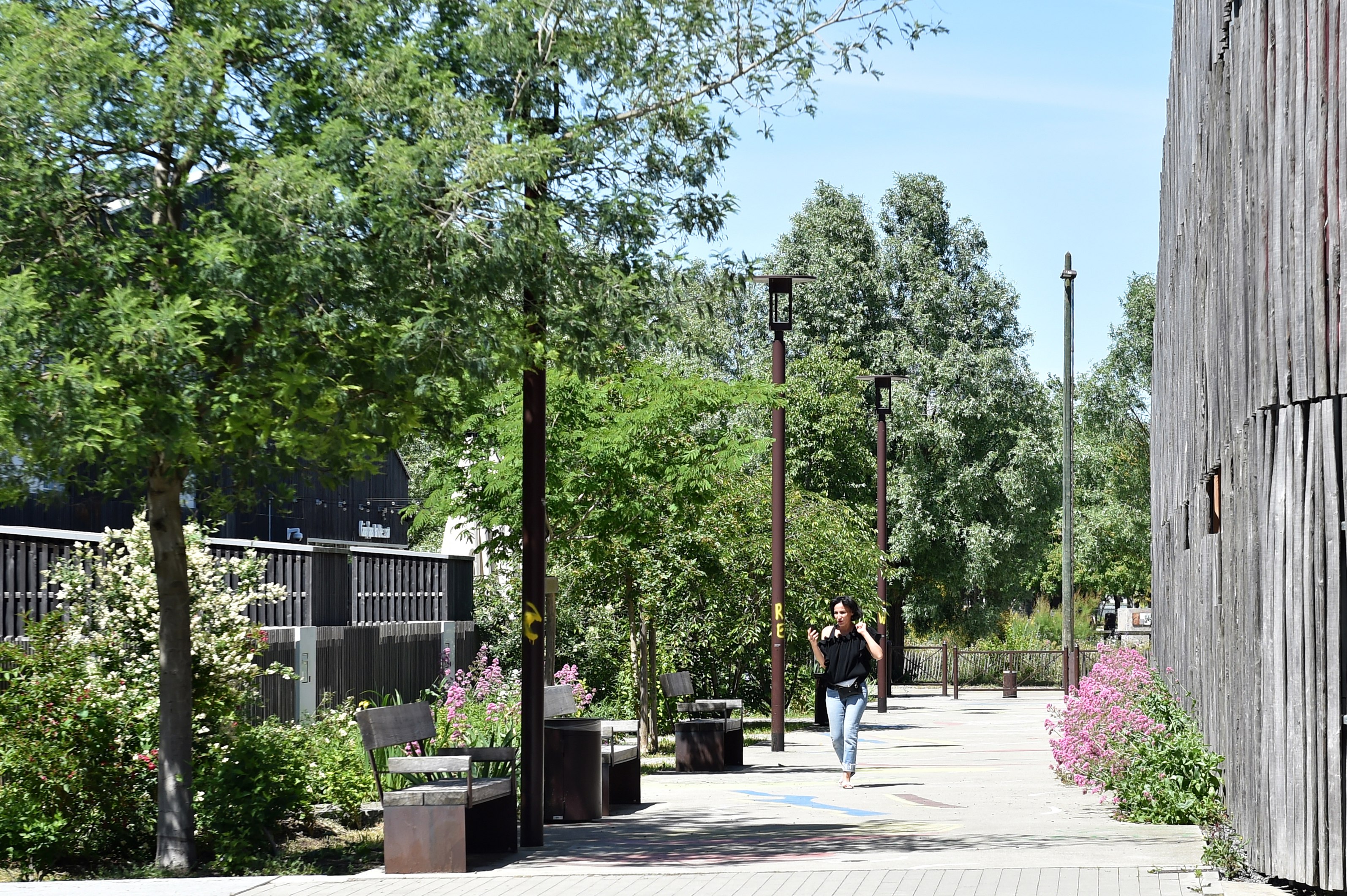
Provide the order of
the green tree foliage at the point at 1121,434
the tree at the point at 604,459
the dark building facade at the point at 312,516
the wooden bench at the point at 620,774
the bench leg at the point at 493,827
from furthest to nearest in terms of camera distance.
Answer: the green tree foliage at the point at 1121,434 → the dark building facade at the point at 312,516 → the tree at the point at 604,459 → the wooden bench at the point at 620,774 → the bench leg at the point at 493,827

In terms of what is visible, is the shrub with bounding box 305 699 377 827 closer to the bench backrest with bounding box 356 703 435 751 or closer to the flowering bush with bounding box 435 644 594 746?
the bench backrest with bounding box 356 703 435 751

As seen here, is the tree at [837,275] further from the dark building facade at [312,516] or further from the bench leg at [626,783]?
the bench leg at [626,783]

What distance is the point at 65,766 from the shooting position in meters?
10.4

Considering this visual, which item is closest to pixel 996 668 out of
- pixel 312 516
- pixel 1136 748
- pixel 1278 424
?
pixel 312 516

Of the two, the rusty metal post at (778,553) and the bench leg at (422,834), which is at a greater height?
the rusty metal post at (778,553)

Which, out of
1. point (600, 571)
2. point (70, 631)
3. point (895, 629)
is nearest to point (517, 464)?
point (600, 571)

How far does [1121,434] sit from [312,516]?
2763cm

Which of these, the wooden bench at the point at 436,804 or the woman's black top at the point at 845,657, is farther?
the woman's black top at the point at 845,657

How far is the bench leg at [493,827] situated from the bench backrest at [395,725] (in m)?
0.82

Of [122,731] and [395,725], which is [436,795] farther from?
[122,731]

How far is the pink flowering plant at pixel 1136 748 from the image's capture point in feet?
37.9

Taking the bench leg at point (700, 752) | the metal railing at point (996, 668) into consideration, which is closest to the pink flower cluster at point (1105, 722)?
the bench leg at point (700, 752)

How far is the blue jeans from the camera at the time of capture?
611 inches

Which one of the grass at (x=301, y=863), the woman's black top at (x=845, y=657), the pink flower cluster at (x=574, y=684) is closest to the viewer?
the grass at (x=301, y=863)
